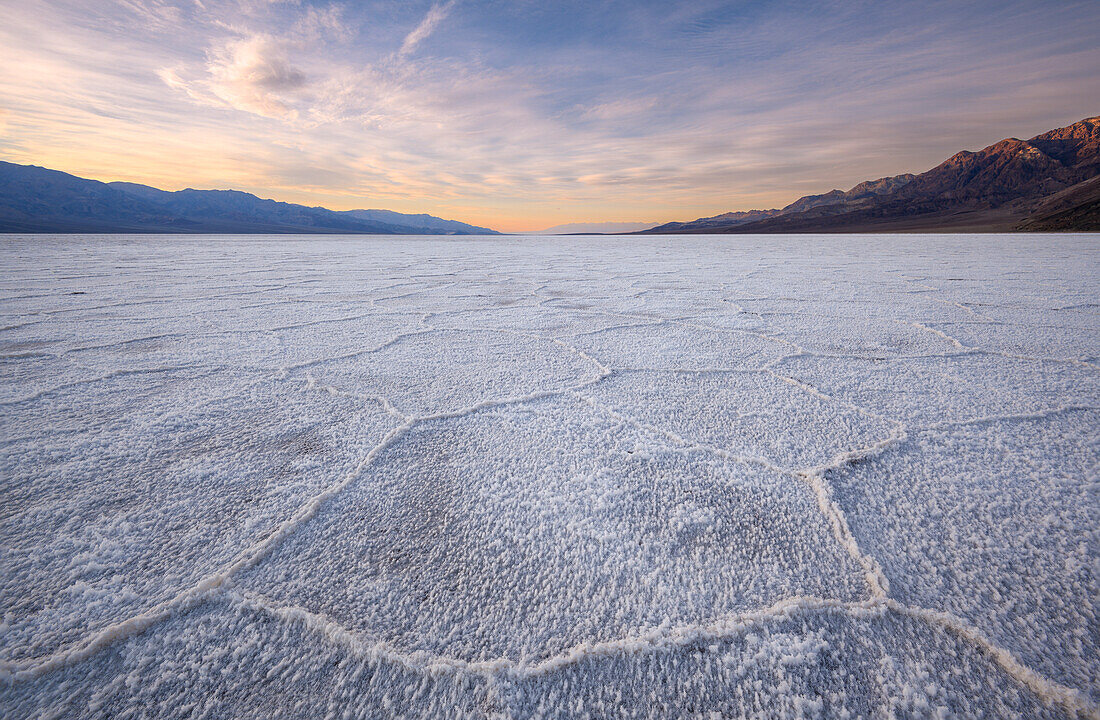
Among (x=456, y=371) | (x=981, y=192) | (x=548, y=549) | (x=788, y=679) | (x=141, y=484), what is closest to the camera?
(x=788, y=679)

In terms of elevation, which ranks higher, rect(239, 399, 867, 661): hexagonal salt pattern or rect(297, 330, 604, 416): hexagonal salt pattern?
rect(297, 330, 604, 416): hexagonal salt pattern

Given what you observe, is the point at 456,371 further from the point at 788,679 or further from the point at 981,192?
the point at 981,192

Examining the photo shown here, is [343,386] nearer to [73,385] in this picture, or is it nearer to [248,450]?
[248,450]

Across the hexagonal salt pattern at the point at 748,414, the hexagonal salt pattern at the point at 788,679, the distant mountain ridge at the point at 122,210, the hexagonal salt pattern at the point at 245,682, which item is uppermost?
the distant mountain ridge at the point at 122,210

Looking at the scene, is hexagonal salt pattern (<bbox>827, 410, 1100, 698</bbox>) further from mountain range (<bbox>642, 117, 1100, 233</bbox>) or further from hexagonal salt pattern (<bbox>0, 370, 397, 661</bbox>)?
mountain range (<bbox>642, 117, 1100, 233</bbox>)

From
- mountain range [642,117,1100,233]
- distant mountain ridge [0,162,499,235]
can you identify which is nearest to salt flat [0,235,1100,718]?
mountain range [642,117,1100,233]

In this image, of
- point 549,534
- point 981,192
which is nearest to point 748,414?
point 549,534

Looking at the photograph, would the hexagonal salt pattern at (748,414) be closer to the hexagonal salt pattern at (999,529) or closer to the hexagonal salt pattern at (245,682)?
the hexagonal salt pattern at (999,529)

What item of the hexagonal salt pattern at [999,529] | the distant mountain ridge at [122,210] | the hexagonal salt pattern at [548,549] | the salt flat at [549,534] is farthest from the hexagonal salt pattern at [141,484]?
the distant mountain ridge at [122,210]
